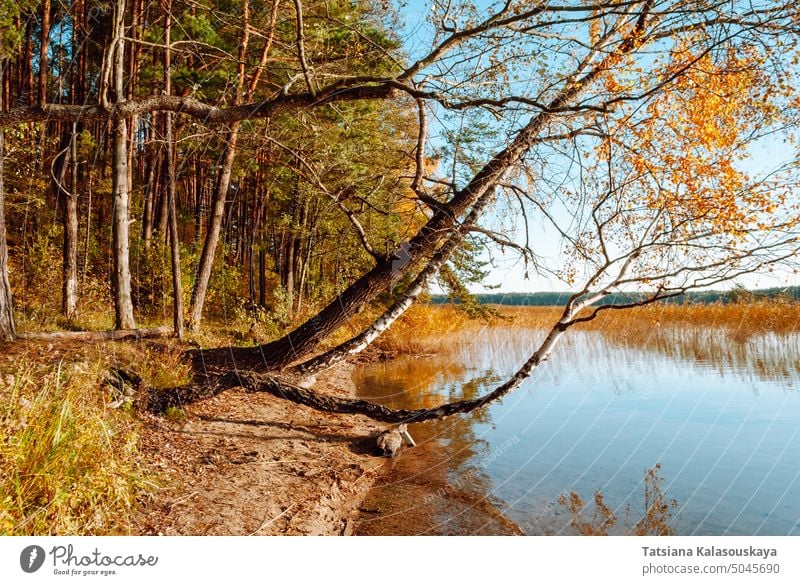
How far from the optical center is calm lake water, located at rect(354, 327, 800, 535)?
14.8ft

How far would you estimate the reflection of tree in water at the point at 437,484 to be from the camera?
429 cm

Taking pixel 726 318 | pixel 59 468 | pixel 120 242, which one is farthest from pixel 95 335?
pixel 726 318

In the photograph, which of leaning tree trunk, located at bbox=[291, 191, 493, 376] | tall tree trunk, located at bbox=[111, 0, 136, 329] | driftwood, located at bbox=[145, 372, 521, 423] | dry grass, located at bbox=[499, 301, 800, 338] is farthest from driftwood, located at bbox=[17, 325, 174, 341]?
dry grass, located at bbox=[499, 301, 800, 338]

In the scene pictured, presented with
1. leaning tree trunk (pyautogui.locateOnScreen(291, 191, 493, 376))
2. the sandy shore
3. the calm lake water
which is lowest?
the calm lake water

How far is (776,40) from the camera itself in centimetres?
411

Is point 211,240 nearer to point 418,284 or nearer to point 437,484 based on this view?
point 418,284
